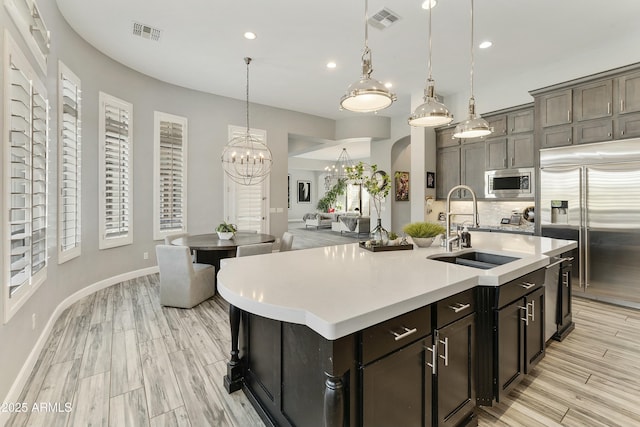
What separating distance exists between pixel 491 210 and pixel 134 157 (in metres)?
6.40

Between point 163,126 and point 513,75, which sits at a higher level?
point 513,75

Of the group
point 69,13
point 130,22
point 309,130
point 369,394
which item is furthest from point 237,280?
point 309,130

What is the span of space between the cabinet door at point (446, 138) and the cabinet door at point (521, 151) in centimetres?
93

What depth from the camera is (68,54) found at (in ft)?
11.9

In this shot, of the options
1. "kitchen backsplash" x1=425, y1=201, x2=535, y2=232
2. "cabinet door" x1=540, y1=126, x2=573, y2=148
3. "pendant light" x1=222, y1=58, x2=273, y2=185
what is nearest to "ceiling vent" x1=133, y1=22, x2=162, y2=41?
"pendant light" x1=222, y1=58, x2=273, y2=185

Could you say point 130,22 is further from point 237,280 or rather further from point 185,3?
point 237,280

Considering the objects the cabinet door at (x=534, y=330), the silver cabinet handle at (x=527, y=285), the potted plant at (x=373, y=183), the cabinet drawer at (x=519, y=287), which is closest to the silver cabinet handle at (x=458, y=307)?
the cabinet drawer at (x=519, y=287)

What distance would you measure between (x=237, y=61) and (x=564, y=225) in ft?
17.6

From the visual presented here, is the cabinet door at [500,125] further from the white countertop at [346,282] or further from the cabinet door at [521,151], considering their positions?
the white countertop at [346,282]

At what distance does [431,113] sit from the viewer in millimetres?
2494

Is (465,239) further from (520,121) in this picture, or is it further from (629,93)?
(520,121)

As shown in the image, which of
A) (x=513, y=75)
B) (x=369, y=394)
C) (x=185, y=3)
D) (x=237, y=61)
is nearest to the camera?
(x=369, y=394)

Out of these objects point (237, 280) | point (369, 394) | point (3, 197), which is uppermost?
point (3, 197)

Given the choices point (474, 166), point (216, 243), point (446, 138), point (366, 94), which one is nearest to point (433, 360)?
point (366, 94)
